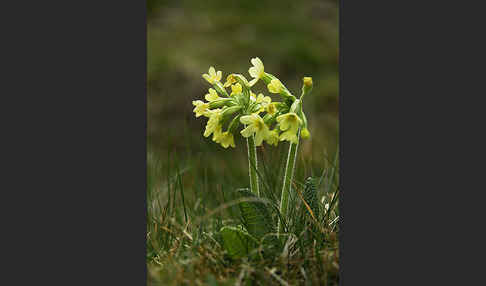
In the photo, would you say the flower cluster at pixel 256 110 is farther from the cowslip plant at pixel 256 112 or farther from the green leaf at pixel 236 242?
the green leaf at pixel 236 242

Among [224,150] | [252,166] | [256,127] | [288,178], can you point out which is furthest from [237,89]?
[224,150]

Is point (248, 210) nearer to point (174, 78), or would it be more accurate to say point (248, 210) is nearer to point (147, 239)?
point (147, 239)

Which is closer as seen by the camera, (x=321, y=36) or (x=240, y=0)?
(x=321, y=36)

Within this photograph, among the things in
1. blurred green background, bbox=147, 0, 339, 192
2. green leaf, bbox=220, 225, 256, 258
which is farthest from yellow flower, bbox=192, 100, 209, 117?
blurred green background, bbox=147, 0, 339, 192

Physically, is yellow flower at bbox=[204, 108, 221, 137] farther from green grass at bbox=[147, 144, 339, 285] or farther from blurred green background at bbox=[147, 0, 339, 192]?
blurred green background at bbox=[147, 0, 339, 192]

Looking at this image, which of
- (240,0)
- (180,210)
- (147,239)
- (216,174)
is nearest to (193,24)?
(240,0)

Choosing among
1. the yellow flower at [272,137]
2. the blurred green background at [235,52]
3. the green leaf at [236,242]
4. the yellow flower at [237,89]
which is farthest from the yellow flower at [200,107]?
the blurred green background at [235,52]
